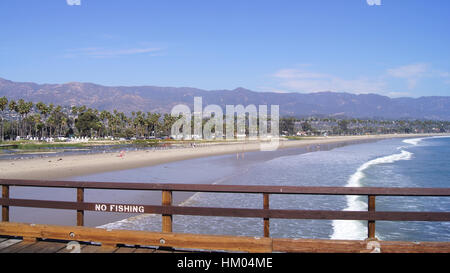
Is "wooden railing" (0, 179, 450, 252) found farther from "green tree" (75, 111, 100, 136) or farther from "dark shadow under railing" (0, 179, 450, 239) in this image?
"green tree" (75, 111, 100, 136)

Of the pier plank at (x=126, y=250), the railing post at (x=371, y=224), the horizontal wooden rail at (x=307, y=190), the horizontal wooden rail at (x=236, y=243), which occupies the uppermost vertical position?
the horizontal wooden rail at (x=307, y=190)

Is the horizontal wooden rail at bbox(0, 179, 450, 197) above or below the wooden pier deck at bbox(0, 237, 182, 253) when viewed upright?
above

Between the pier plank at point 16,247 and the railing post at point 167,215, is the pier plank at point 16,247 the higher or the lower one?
the lower one

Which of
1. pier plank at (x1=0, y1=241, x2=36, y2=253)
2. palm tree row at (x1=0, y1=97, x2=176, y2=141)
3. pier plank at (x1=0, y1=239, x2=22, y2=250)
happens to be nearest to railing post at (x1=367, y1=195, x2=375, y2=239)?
pier plank at (x1=0, y1=241, x2=36, y2=253)

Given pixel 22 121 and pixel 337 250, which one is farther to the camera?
pixel 22 121

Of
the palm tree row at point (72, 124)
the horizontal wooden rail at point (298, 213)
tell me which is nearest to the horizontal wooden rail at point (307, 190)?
the horizontal wooden rail at point (298, 213)

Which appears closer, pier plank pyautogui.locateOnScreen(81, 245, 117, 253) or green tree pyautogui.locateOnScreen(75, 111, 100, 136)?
pier plank pyautogui.locateOnScreen(81, 245, 117, 253)

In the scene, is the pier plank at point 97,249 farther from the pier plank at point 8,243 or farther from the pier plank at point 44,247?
the pier plank at point 8,243

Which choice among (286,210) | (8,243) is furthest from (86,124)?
(286,210)
